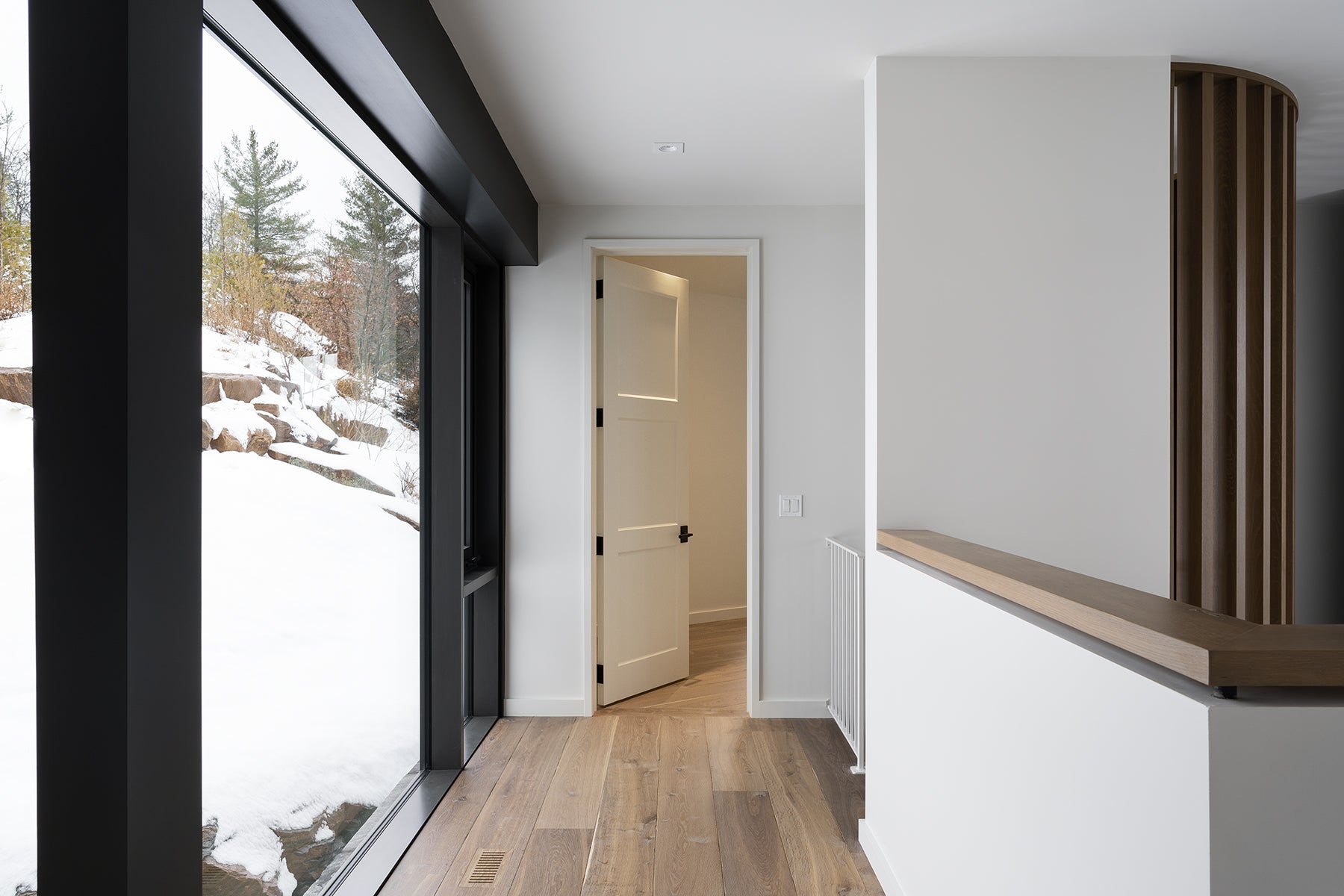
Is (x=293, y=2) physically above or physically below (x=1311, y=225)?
below

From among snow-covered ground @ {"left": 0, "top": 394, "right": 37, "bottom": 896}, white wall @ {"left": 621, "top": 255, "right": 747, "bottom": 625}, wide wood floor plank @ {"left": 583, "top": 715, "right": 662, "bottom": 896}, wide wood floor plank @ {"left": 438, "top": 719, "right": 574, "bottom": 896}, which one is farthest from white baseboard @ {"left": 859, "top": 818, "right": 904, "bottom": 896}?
white wall @ {"left": 621, "top": 255, "right": 747, "bottom": 625}

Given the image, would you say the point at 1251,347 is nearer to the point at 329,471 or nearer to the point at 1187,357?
the point at 1187,357

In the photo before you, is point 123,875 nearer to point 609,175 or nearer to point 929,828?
point 929,828

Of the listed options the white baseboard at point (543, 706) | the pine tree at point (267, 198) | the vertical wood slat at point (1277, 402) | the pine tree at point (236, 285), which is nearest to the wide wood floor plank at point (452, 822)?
the white baseboard at point (543, 706)

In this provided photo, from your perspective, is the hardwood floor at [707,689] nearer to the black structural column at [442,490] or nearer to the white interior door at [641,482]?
the white interior door at [641,482]

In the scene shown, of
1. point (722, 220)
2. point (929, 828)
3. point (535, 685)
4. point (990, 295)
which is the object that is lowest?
point (535, 685)

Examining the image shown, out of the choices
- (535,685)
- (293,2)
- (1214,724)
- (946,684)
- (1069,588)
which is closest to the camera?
(1214,724)

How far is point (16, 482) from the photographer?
1001 millimetres

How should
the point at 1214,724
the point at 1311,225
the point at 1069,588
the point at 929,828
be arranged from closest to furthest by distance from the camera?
the point at 1214,724 < the point at 1069,588 < the point at 929,828 < the point at 1311,225

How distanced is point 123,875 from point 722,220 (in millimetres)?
3435

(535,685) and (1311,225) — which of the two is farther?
(1311,225)

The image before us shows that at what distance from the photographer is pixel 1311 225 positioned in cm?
403

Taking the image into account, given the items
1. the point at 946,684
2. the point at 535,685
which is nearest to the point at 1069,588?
the point at 946,684

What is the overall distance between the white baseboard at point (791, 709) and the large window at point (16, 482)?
3.08 metres
